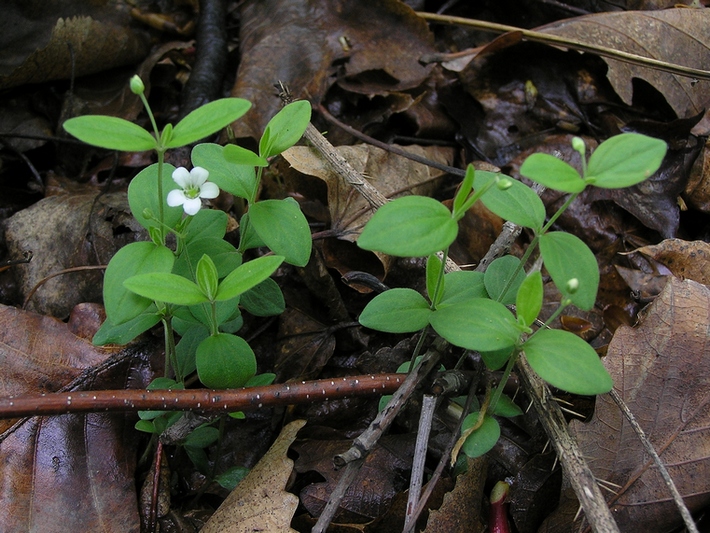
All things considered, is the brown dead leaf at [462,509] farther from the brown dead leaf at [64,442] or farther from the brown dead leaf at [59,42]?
the brown dead leaf at [59,42]

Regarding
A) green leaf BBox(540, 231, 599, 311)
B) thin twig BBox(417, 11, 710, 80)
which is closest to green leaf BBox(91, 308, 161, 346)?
green leaf BBox(540, 231, 599, 311)

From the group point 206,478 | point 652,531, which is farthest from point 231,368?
point 652,531

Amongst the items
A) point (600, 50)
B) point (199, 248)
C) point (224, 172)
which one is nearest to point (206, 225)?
point (199, 248)

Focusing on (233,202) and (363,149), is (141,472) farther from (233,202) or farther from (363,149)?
(363,149)

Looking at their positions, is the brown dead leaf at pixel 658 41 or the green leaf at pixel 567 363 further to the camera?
the brown dead leaf at pixel 658 41

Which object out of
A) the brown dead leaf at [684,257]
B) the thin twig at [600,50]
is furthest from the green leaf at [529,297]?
the thin twig at [600,50]

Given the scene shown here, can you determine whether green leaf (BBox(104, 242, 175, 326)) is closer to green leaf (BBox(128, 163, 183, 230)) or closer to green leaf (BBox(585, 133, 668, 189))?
green leaf (BBox(128, 163, 183, 230))

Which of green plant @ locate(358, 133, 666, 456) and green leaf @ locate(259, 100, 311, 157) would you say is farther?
green leaf @ locate(259, 100, 311, 157)
